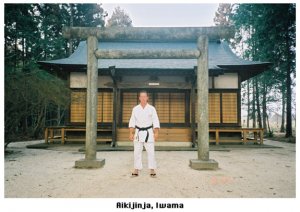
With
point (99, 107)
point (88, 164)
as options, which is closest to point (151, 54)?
point (88, 164)

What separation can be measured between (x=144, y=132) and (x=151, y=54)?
7.11 ft

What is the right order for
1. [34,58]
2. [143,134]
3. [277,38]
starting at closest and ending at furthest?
[143,134] < [277,38] < [34,58]

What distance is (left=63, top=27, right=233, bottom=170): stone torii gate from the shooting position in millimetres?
5445

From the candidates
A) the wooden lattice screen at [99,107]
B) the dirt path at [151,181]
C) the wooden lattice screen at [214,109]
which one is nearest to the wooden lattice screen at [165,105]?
the wooden lattice screen at [99,107]

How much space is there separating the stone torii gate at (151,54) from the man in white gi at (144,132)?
1364mm

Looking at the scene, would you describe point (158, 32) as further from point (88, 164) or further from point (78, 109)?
point (78, 109)

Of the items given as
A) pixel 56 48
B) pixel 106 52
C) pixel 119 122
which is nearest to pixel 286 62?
pixel 119 122

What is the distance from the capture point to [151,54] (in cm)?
557

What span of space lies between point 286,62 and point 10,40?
63.2 ft

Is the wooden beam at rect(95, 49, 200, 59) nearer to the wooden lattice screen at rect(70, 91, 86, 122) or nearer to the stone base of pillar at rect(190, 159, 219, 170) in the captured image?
the stone base of pillar at rect(190, 159, 219, 170)

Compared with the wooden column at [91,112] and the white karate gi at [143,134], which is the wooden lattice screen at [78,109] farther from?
the white karate gi at [143,134]

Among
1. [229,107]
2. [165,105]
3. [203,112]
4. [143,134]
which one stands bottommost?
[143,134]

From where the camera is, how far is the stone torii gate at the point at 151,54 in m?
5.45

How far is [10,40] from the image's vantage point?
1605cm
